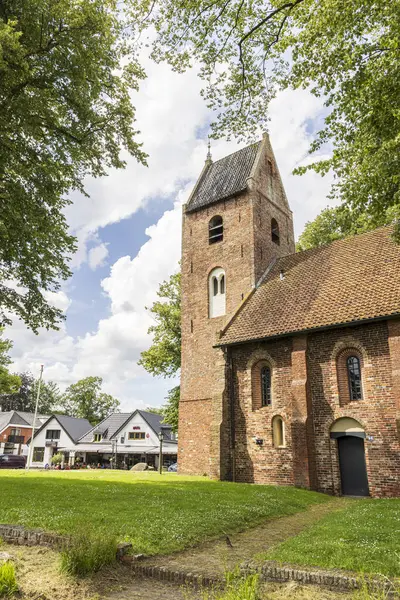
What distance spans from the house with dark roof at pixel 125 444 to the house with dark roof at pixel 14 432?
13277 millimetres

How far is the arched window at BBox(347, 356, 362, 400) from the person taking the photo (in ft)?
54.1

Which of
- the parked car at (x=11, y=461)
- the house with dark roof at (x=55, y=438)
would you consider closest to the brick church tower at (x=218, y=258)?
the parked car at (x=11, y=461)

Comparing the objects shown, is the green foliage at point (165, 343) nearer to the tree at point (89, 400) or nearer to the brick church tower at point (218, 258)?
the brick church tower at point (218, 258)

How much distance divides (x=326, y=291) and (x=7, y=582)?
1695 centimetres

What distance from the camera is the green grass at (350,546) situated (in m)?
5.53

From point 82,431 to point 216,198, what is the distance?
144 feet

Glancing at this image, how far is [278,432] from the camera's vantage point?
1828cm

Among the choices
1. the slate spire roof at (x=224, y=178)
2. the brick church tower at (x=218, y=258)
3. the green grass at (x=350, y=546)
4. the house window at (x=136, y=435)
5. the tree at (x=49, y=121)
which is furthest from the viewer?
the house window at (x=136, y=435)

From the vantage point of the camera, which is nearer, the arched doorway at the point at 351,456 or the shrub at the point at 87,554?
the shrub at the point at 87,554

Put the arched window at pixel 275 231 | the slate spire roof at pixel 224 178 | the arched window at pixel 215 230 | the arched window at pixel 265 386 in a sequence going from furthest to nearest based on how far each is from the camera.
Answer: the arched window at pixel 275 231 < the slate spire roof at pixel 224 178 < the arched window at pixel 215 230 < the arched window at pixel 265 386

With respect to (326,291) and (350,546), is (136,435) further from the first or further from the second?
(350,546)

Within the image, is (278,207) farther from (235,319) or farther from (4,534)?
(4,534)

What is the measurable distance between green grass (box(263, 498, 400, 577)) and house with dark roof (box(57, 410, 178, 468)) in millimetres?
39466

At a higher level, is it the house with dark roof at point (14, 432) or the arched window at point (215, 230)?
the arched window at point (215, 230)
